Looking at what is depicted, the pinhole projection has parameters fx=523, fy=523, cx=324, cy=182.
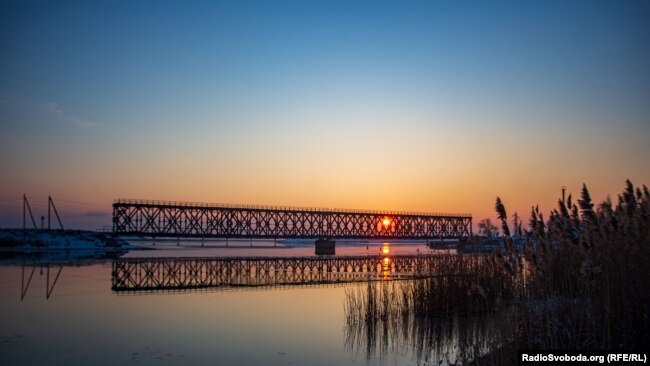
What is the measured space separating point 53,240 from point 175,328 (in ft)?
238

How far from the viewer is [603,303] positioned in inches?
316

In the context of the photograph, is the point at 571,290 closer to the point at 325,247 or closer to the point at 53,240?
the point at 53,240

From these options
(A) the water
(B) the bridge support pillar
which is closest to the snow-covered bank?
(B) the bridge support pillar

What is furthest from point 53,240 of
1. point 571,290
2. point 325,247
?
point 571,290

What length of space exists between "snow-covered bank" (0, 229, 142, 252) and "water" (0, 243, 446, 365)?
56.3 meters

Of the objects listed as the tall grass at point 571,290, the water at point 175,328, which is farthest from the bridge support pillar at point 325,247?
the tall grass at point 571,290

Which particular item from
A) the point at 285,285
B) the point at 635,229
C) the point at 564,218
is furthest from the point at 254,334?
the point at 285,285

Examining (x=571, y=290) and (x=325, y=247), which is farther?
(x=325, y=247)

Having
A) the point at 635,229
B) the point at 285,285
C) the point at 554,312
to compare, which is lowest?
the point at 285,285

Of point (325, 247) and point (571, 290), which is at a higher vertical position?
point (571, 290)

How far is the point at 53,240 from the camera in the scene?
77.9 m

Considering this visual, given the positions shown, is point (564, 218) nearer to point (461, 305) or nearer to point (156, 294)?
point (461, 305)

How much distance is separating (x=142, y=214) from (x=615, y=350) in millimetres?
89143

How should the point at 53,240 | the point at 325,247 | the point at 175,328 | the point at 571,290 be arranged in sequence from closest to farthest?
1. the point at 571,290
2. the point at 175,328
3. the point at 53,240
4. the point at 325,247
